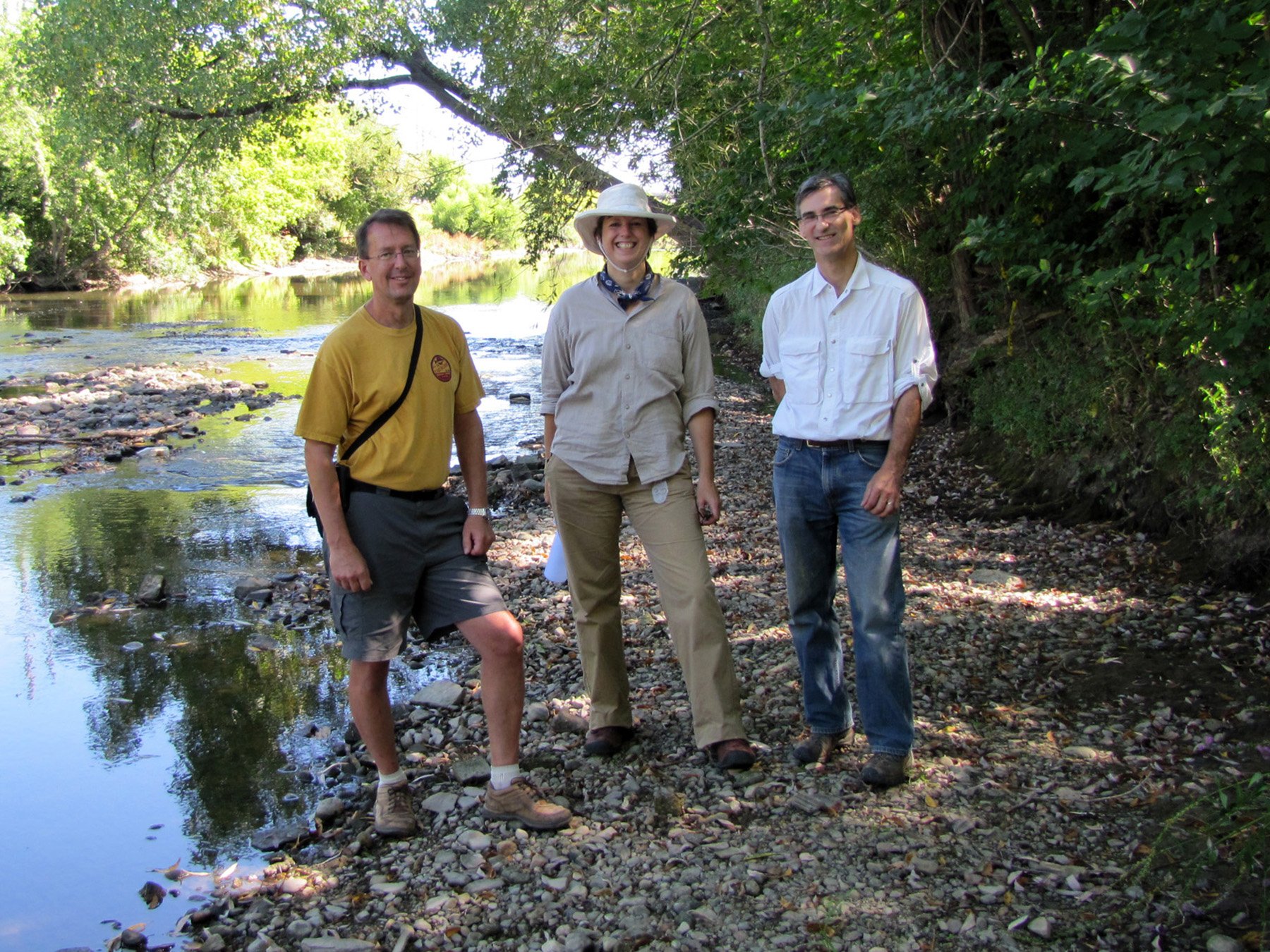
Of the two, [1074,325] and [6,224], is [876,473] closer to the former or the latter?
[1074,325]

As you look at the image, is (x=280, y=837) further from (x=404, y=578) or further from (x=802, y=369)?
(x=802, y=369)

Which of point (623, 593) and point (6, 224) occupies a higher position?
point (6, 224)

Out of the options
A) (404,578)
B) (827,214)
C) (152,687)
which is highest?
(827,214)

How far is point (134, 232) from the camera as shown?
123 feet

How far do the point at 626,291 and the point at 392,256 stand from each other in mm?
867

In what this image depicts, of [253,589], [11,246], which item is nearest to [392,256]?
[253,589]

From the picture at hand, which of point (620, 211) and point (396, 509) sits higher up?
point (620, 211)

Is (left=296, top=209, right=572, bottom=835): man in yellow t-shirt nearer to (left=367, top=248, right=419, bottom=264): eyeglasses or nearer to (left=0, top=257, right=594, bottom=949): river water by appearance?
(left=367, top=248, right=419, bottom=264): eyeglasses

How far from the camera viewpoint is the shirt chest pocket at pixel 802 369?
3863mm

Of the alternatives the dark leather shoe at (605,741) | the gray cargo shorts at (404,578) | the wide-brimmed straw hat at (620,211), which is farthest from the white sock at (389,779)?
the wide-brimmed straw hat at (620,211)

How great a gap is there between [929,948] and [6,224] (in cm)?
3667

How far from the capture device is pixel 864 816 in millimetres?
3830

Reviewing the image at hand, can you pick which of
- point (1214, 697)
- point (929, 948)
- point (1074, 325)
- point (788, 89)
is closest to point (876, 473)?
point (929, 948)

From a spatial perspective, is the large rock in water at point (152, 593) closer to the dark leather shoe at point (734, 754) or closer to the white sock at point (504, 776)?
the white sock at point (504, 776)
